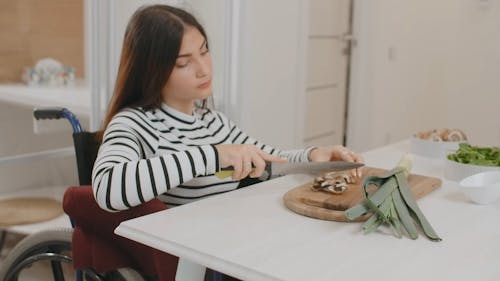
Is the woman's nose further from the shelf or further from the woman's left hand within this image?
the shelf

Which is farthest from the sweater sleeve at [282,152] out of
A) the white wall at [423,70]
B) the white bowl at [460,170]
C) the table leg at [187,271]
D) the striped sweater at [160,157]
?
the white wall at [423,70]

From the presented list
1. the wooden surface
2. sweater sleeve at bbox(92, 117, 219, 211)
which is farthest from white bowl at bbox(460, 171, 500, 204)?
the wooden surface

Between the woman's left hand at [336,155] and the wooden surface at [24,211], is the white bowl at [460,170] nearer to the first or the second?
the woman's left hand at [336,155]

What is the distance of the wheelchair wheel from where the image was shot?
125 cm

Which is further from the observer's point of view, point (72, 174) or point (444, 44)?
point (444, 44)

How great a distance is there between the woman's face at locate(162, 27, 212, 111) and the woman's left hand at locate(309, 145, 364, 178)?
0.31m

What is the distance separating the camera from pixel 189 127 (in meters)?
1.48

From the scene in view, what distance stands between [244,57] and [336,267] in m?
1.84

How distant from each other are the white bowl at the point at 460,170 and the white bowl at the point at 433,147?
22 centimetres

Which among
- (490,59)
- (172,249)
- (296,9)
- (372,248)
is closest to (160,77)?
(172,249)

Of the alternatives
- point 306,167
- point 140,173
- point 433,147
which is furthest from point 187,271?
point 433,147

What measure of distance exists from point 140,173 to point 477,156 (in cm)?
84

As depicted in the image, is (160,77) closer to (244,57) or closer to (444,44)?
(244,57)

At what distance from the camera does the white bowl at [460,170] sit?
4.65ft
